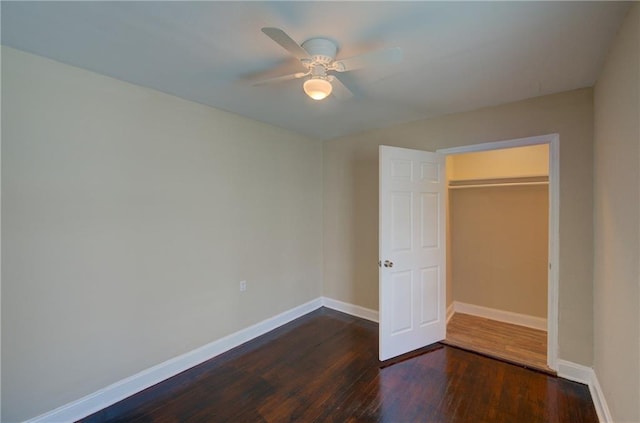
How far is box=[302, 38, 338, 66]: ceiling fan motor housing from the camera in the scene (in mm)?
1629

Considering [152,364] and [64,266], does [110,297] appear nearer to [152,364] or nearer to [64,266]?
[64,266]

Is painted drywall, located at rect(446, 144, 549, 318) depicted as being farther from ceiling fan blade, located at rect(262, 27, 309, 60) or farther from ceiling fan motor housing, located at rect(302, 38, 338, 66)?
ceiling fan blade, located at rect(262, 27, 309, 60)

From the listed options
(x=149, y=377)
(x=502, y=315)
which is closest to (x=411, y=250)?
(x=502, y=315)

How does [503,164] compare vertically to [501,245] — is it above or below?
above

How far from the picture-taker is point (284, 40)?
54.3 inches

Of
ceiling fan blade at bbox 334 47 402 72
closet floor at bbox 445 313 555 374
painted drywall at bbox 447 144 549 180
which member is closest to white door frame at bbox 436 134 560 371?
closet floor at bbox 445 313 555 374

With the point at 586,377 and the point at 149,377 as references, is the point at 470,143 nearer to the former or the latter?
the point at 586,377

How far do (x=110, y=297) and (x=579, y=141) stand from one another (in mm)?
4063

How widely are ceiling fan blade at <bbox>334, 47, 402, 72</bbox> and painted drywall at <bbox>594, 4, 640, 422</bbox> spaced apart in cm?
112

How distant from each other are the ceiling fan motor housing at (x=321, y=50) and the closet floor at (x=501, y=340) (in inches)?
119

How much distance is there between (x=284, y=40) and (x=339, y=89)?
65cm

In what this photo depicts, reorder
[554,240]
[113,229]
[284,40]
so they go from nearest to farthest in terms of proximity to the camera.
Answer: [284,40] → [113,229] → [554,240]

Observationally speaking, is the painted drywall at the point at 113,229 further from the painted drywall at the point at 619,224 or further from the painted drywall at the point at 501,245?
the painted drywall at the point at 619,224

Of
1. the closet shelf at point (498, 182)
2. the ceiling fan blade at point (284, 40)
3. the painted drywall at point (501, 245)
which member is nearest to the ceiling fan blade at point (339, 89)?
the ceiling fan blade at point (284, 40)
